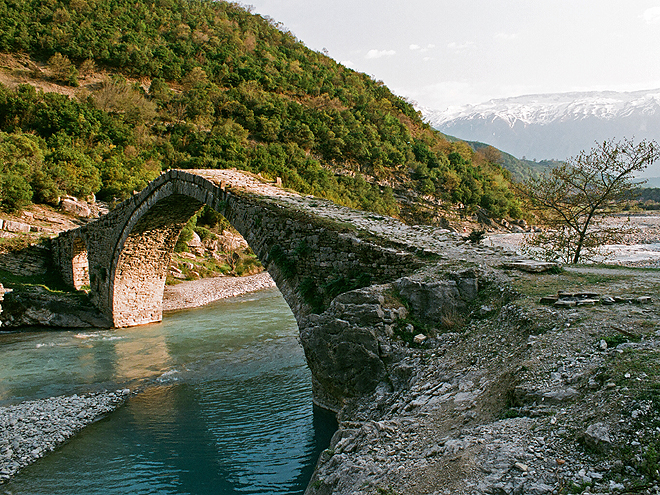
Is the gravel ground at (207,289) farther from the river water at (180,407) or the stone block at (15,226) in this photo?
the stone block at (15,226)

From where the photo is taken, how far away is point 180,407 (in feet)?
29.2

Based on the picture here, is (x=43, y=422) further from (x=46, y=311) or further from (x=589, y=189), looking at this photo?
(x=589, y=189)

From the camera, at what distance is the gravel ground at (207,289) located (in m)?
19.2

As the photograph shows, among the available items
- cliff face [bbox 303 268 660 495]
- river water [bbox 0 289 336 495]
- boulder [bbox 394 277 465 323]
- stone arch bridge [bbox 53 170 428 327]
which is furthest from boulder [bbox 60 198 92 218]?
boulder [bbox 394 277 465 323]

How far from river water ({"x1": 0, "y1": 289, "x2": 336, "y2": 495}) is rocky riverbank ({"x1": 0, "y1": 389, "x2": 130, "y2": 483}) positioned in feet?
0.66

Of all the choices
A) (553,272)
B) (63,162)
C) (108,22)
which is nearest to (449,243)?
(553,272)

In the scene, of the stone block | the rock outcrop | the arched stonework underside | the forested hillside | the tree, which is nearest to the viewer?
the tree

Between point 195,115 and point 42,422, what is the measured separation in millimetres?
37888

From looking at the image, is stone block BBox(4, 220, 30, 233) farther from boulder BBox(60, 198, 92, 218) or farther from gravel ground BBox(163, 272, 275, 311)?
gravel ground BBox(163, 272, 275, 311)

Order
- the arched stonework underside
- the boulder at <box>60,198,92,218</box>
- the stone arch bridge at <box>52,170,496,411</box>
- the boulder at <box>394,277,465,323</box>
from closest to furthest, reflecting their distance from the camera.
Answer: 1. the stone arch bridge at <box>52,170,496,411</box>
2. the boulder at <box>394,277,465,323</box>
3. the arched stonework underside
4. the boulder at <box>60,198,92,218</box>

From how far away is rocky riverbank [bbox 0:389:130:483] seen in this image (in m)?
6.82

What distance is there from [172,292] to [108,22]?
45.1 metres

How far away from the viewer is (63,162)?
2378 cm

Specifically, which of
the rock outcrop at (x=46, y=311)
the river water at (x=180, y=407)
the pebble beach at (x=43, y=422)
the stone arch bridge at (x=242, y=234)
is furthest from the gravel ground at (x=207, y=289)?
the pebble beach at (x=43, y=422)
